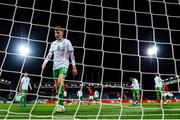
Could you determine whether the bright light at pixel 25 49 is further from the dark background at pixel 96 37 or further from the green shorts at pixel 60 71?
the green shorts at pixel 60 71

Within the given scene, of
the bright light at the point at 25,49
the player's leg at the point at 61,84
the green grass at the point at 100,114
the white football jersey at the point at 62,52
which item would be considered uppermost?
the bright light at the point at 25,49

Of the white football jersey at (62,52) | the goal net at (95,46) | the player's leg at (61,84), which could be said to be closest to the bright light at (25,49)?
the goal net at (95,46)

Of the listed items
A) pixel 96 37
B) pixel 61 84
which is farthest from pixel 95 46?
pixel 61 84

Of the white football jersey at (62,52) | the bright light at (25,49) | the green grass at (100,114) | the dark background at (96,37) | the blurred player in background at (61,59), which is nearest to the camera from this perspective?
the green grass at (100,114)

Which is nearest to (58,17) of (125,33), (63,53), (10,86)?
(125,33)

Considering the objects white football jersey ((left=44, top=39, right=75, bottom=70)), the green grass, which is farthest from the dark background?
white football jersey ((left=44, top=39, right=75, bottom=70))

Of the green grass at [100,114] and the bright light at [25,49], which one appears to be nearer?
the green grass at [100,114]

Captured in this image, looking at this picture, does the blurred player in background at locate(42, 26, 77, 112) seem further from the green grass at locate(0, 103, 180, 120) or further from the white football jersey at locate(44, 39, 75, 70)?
the green grass at locate(0, 103, 180, 120)

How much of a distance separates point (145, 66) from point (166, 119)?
24632mm

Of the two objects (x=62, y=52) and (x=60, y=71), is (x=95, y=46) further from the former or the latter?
(x=60, y=71)

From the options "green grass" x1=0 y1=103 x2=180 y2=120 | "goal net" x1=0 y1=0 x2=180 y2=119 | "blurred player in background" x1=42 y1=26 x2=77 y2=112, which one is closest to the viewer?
"green grass" x1=0 y1=103 x2=180 y2=120

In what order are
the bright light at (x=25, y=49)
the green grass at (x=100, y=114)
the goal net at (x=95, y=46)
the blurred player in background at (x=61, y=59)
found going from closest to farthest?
the green grass at (x=100, y=114) → the blurred player in background at (x=61, y=59) → the bright light at (x=25, y=49) → the goal net at (x=95, y=46)

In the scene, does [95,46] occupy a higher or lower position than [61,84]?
higher

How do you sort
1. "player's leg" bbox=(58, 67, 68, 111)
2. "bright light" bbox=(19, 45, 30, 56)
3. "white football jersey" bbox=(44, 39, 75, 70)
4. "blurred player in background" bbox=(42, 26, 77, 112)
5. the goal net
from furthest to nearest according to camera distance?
1. the goal net
2. "bright light" bbox=(19, 45, 30, 56)
3. "white football jersey" bbox=(44, 39, 75, 70)
4. "blurred player in background" bbox=(42, 26, 77, 112)
5. "player's leg" bbox=(58, 67, 68, 111)
